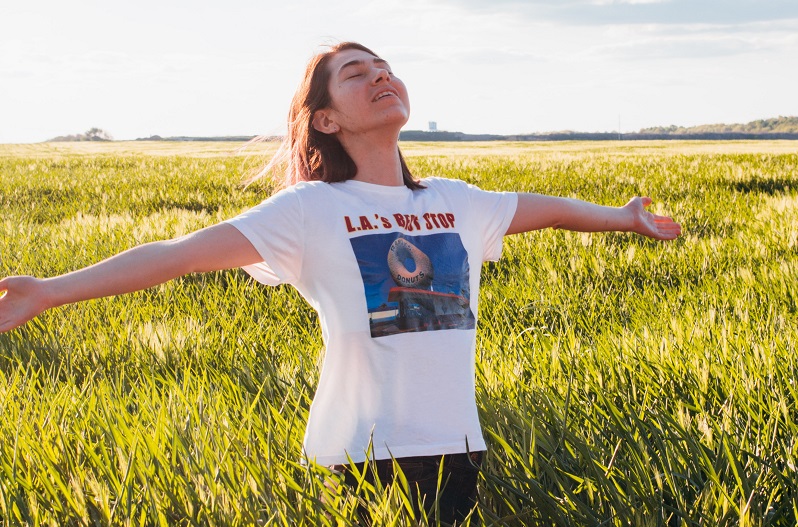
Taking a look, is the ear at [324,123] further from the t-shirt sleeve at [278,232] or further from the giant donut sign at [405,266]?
the giant donut sign at [405,266]

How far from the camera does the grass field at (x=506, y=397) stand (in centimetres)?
167

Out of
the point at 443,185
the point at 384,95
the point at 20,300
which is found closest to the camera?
the point at 20,300

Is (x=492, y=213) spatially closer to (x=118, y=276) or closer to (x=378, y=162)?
(x=378, y=162)

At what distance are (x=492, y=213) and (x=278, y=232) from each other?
2.06 ft

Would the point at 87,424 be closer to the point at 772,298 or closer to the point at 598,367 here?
the point at 598,367

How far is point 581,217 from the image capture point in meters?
2.28

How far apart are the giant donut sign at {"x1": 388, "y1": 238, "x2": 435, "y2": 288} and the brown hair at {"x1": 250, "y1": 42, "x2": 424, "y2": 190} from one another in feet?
1.02

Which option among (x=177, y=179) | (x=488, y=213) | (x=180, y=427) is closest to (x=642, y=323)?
(x=488, y=213)

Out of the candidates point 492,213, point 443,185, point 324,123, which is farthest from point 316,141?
point 492,213

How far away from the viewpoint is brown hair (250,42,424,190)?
6.77 feet

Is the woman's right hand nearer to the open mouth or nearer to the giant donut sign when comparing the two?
the giant donut sign

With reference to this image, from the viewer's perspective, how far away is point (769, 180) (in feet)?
29.7

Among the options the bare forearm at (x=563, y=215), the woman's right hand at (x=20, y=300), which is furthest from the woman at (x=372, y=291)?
the bare forearm at (x=563, y=215)

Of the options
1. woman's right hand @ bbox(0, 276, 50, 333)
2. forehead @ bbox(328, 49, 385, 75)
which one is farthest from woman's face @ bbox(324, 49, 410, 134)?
woman's right hand @ bbox(0, 276, 50, 333)
